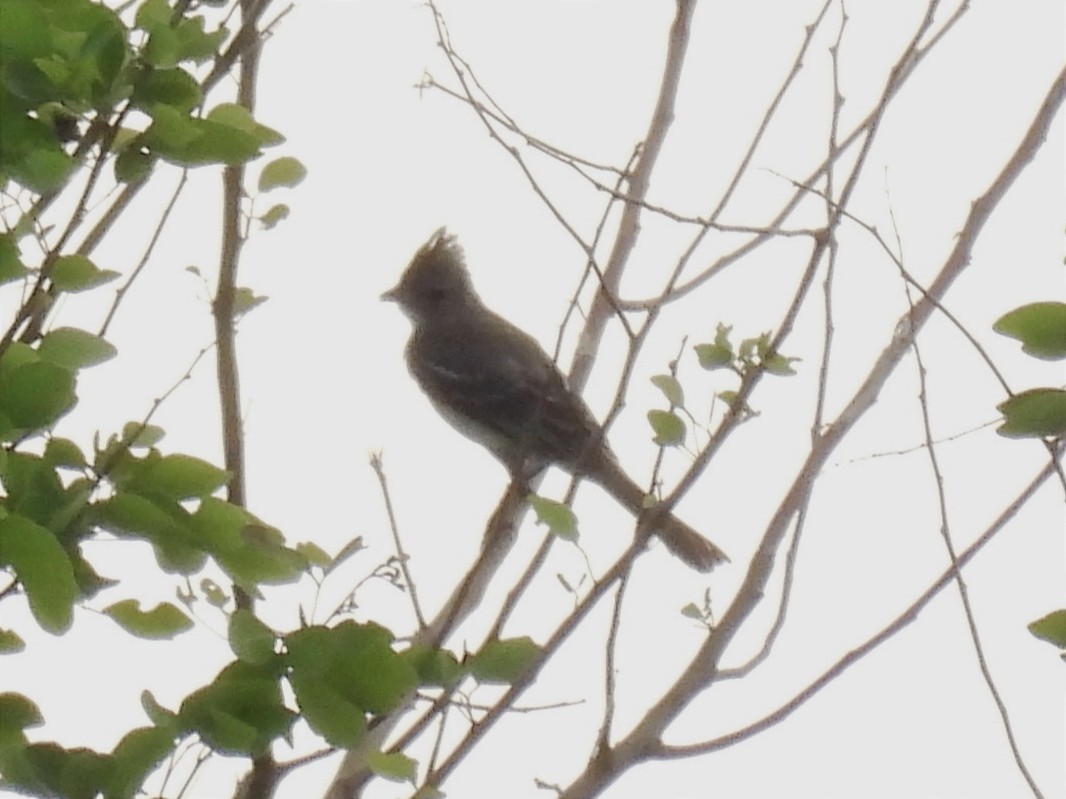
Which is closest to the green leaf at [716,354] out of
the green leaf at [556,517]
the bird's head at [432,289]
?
the green leaf at [556,517]

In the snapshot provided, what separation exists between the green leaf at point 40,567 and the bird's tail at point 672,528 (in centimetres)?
323

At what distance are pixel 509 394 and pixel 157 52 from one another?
4860 millimetres

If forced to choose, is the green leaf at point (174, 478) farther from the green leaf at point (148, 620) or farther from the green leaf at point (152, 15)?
the green leaf at point (152, 15)

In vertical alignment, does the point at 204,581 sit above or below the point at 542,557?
below

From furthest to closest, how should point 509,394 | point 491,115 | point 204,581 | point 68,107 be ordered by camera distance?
1. point 509,394
2. point 491,115
3. point 204,581
4. point 68,107

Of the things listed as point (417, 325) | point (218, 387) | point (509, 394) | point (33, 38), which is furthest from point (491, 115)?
point (417, 325)

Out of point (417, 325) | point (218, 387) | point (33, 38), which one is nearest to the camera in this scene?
point (33, 38)

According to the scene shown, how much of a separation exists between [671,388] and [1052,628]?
1.01 metres

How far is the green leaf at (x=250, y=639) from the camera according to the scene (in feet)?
4.88

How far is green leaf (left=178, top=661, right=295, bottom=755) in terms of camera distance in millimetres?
1429

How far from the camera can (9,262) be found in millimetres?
1450

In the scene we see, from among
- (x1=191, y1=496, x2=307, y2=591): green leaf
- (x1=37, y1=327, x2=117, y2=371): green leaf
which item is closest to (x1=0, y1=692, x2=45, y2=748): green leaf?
(x1=191, y1=496, x2=307, y2=591): green leaf

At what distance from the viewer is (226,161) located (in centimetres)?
146

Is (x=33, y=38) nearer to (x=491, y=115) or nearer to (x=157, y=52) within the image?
(x=157, y=52)
